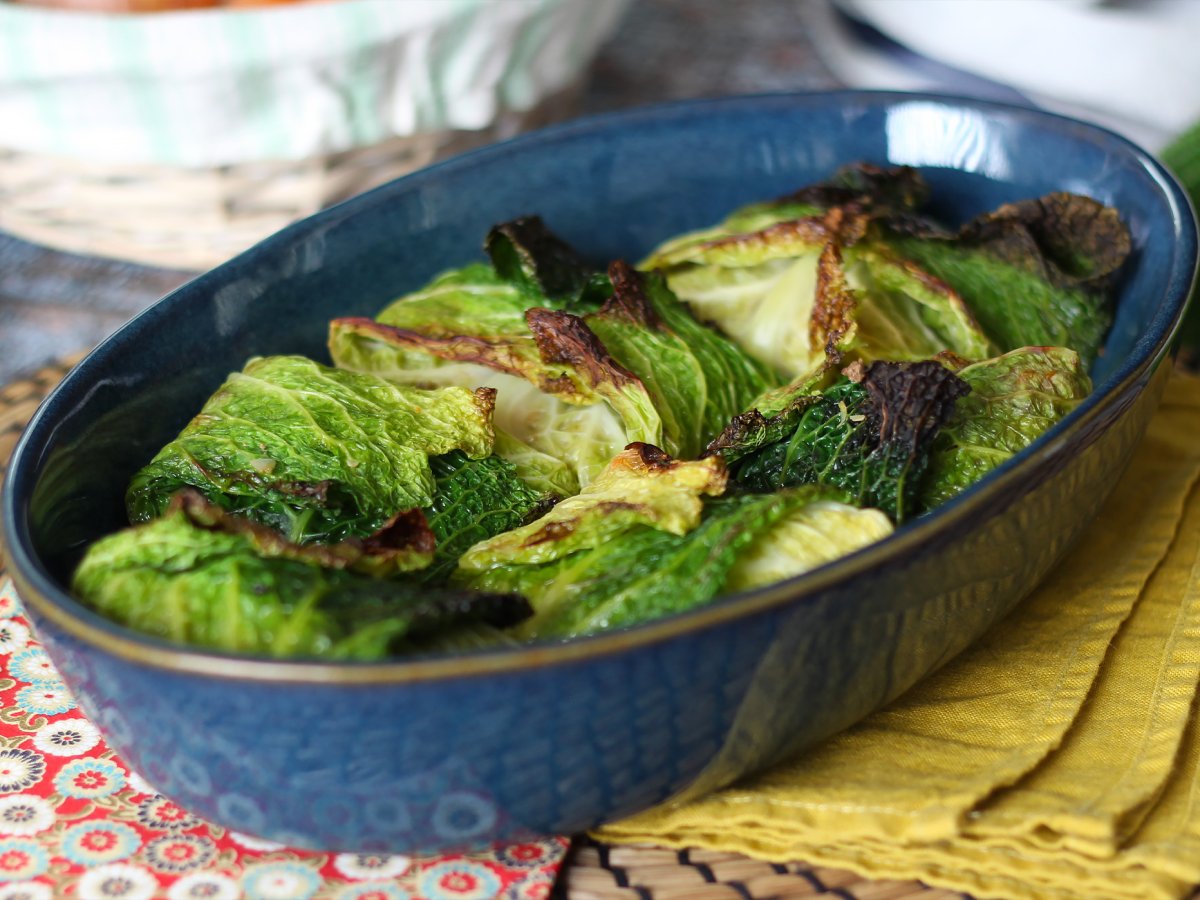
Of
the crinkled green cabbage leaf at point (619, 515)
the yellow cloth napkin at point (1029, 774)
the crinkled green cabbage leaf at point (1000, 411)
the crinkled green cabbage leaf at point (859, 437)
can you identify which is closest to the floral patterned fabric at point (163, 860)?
the yellow cloth napkin at point (1029, 774)

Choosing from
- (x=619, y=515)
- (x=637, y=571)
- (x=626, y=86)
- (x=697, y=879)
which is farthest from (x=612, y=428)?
(x=626, y=86)

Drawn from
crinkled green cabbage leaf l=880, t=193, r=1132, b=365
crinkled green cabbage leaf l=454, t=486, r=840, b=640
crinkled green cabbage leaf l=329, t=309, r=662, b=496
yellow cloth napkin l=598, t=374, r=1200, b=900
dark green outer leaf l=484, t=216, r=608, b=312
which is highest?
crinkled green cabbage leaf l=880, t=193, r=1132, b=365

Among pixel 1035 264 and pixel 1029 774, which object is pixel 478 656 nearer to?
pixel 1029 774

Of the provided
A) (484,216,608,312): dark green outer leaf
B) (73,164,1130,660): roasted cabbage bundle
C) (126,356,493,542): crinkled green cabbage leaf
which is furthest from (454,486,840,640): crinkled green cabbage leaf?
(484,216,608,312): dark green outer leaf

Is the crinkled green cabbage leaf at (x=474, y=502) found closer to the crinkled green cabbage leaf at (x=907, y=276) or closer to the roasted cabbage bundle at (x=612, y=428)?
the roasted cabbage bundle at (x=612, y=428)

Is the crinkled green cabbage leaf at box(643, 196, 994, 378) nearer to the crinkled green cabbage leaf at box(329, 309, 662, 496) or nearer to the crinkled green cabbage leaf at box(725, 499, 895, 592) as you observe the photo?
the crinkled green cabbage leaf at box(329, 309, 662, 496)

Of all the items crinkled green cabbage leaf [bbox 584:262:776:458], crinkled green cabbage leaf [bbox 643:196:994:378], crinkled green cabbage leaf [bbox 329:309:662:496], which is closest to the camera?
crinkled green cabbage leaf [bbox 329:309:662:496]
